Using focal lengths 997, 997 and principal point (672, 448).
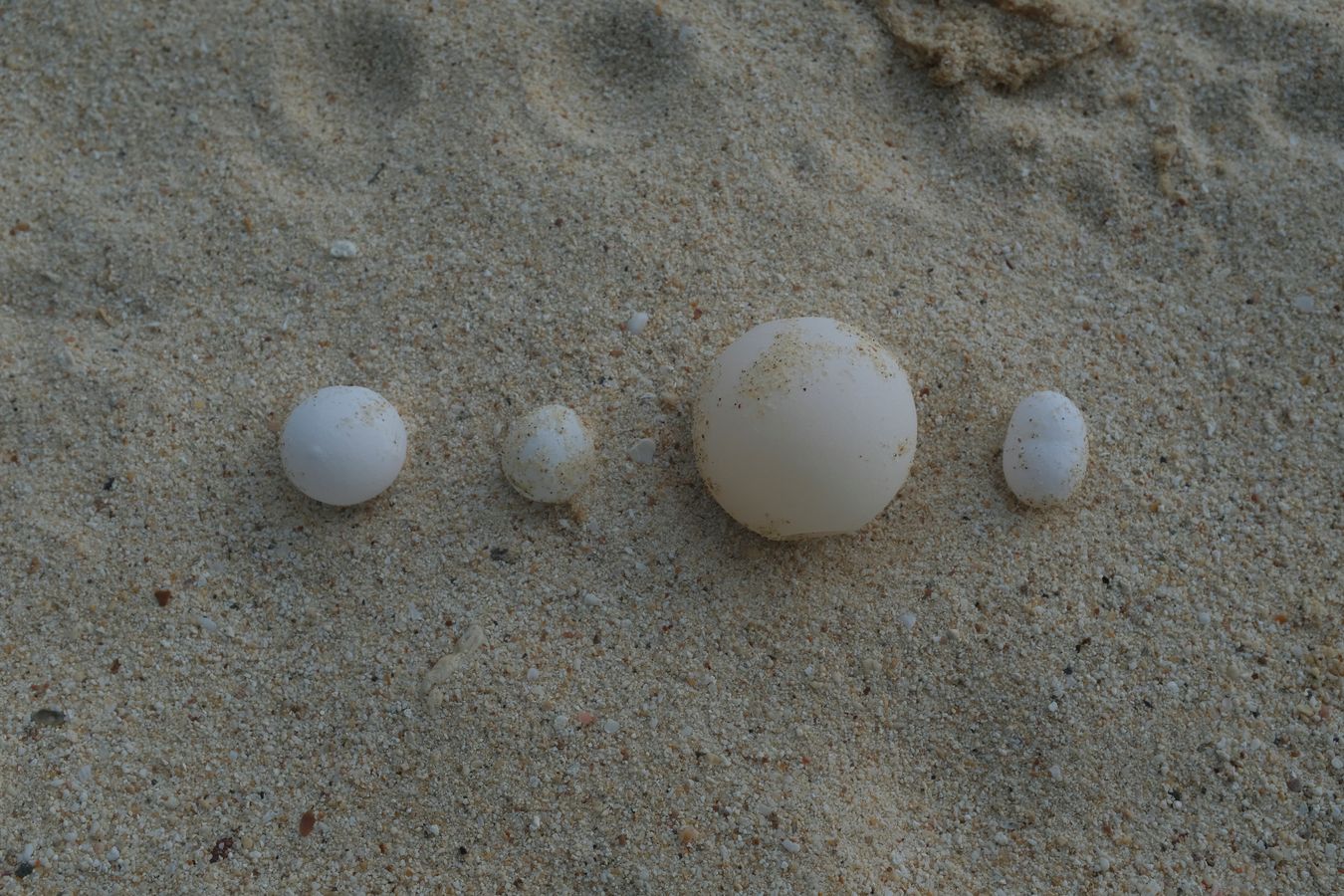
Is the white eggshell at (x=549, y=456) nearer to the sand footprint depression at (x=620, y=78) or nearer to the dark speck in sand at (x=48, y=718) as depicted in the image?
the sand footprint depression at (x=620, y=78)

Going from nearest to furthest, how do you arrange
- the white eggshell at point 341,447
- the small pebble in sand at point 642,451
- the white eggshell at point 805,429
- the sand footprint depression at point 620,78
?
the white eggshell at point 805,429 < the white eggshell at point 341,447 < the small pebble in sand at point 642,451 < the sand footprint depression at point 620,78

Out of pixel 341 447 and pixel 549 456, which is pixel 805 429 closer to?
pixel 549 456

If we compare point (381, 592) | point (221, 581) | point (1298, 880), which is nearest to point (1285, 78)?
point (1298, 880)

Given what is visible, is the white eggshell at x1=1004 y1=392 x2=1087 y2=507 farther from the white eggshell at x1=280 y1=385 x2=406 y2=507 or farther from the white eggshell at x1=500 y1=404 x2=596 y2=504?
the white eggshell at x1=280 y1=385 x2=406 y2=507

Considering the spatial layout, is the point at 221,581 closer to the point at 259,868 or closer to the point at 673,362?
the point at 259,868

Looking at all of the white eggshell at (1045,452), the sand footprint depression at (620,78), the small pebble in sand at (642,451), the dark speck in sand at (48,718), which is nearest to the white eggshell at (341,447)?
the small pebble in sand at (642,451)

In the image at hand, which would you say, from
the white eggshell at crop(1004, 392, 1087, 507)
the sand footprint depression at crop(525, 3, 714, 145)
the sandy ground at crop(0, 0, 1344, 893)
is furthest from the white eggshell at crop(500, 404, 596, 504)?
the white eggshell at crop(1004, 392, 1087, 507)
